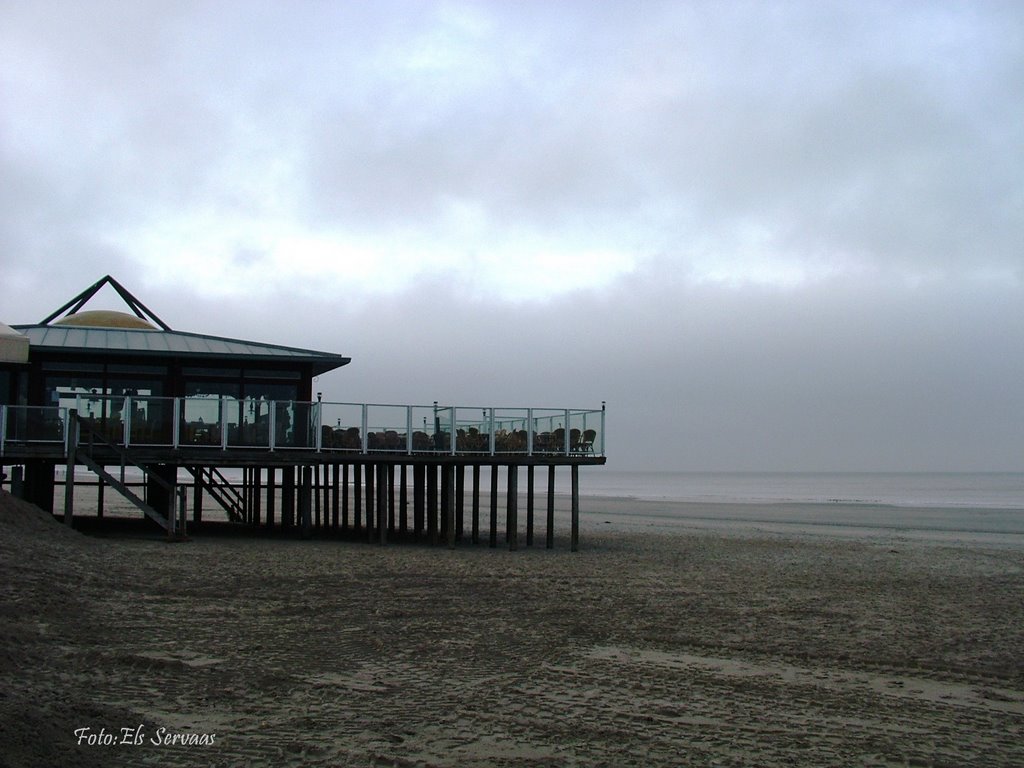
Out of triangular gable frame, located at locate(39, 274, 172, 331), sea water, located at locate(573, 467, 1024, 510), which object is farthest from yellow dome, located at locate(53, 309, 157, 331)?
sea water, located at locate(573, 467, 1024, 510)

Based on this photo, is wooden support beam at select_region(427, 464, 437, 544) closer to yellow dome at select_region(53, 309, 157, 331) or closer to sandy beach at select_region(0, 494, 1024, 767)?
sandy beach at select_region(0, 494, 1024, 767)

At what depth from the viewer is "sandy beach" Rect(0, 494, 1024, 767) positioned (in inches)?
282

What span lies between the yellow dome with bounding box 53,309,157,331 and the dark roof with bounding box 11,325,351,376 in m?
1.86

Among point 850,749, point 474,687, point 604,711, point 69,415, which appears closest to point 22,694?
point 474,687

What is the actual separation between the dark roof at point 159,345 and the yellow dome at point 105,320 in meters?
1.86

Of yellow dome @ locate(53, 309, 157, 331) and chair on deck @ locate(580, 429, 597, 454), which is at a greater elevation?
yellow dome @ locate(53, 309, 157, 331)

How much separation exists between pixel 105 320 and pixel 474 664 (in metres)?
19.8

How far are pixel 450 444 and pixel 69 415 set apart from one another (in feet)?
26.1

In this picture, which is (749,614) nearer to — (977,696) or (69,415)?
(977,696)

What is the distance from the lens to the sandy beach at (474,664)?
716 cm

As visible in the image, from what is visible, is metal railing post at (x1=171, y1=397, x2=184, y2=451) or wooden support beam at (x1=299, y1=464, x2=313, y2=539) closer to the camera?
metal railing post at (x1=171, y1=397, x2=184, y2=451)

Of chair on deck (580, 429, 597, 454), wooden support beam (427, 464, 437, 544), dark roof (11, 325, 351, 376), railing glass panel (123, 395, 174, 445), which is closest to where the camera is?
railing glass panel (123, 395, 174, 445)

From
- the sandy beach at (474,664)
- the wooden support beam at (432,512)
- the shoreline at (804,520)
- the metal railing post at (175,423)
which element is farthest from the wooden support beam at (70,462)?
the shoreline at (804,520)

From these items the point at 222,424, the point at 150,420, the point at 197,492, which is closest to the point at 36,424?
the point at 150,420
